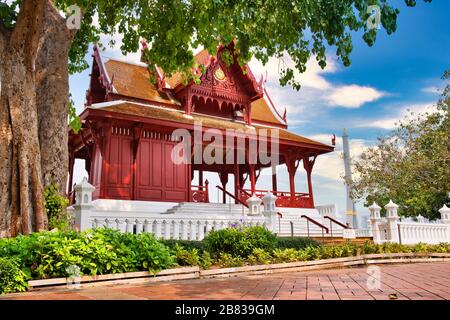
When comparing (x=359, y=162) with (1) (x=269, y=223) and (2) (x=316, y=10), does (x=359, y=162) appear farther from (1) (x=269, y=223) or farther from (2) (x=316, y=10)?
(2) (x=316, y=10)

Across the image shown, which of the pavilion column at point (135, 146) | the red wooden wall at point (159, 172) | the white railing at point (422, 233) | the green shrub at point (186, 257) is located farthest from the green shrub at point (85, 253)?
the white railing at point (422, 233)

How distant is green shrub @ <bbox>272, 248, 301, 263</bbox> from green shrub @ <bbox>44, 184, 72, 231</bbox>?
4.54 metres

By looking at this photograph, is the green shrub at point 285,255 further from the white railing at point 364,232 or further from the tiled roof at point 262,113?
the tiled roof at point 262,113

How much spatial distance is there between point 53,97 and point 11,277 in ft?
14.3

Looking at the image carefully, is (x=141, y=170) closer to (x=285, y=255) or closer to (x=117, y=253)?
(x=285, y=255)

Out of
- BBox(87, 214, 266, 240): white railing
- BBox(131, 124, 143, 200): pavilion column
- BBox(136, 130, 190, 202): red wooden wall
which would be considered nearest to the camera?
BBox(87, 214, 266, 240): white railing

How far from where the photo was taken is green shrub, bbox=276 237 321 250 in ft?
33.0

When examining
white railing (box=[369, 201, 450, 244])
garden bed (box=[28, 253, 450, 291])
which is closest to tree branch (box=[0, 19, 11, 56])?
garden bed (box=[28, 253, 450, 291])

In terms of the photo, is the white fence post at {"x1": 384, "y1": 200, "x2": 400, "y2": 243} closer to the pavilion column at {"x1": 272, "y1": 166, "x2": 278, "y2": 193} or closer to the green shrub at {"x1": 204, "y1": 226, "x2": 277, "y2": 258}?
the green shrub at {"x1": 204, "y1": 226, "x2": 277, "y2": 258}

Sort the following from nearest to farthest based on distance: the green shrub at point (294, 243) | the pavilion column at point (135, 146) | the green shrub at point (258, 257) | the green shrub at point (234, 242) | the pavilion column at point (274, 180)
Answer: the green shrub at point (258, 257)
the green shrub at point (234, 242)
the green shrub at point (294, 243)
the pavilion column at point (135, 146)
the pavilion column at point (274, 180)

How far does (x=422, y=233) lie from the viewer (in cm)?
1542

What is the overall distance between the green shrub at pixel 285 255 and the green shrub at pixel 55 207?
14.9 ft

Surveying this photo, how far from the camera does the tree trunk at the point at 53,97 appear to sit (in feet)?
27.5

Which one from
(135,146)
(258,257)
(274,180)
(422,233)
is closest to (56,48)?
(258,257)
